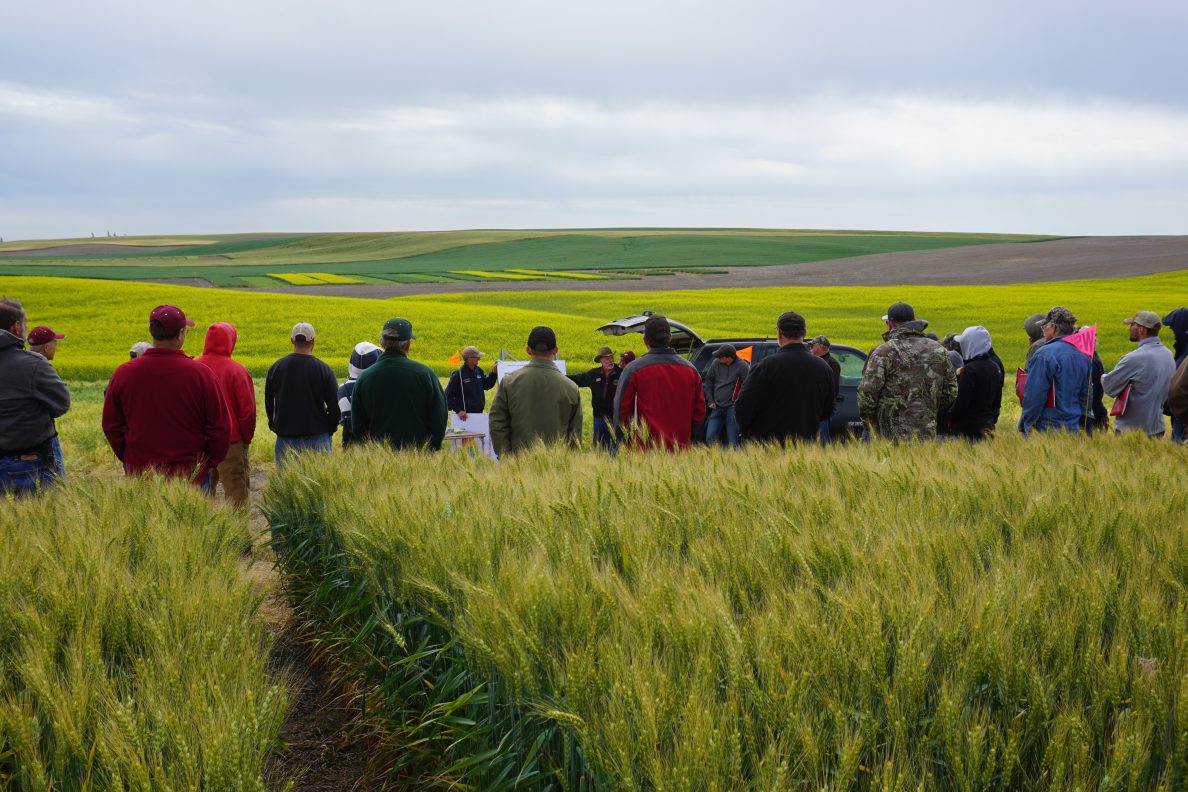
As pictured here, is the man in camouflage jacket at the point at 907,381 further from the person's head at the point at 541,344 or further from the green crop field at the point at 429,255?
the green crop field at the point at 429,255

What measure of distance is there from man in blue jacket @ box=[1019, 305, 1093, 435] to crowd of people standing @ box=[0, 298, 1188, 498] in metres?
0.01

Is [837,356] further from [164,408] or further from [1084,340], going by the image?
[164,408]

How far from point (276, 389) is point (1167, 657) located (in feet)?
23.0

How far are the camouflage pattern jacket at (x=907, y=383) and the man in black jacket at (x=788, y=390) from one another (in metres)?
0.37

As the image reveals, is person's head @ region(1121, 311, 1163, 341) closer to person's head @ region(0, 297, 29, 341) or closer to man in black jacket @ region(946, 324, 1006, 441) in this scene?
man in black jacket @ region(946, 324, 1006, 441)

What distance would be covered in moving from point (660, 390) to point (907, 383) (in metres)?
2.00

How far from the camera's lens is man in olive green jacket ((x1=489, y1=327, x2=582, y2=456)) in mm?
7383

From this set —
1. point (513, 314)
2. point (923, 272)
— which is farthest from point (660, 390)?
point (923, 272)

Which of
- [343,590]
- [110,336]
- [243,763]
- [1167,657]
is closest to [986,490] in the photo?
[1167,657]

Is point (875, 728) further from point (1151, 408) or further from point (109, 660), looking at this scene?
point (1151, 408)

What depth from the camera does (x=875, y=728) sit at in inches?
82.8

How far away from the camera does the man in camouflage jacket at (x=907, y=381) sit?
24.1 feet

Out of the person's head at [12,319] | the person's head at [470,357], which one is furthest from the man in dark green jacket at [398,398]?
the person's head at [470,357]

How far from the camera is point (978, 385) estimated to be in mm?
8609
